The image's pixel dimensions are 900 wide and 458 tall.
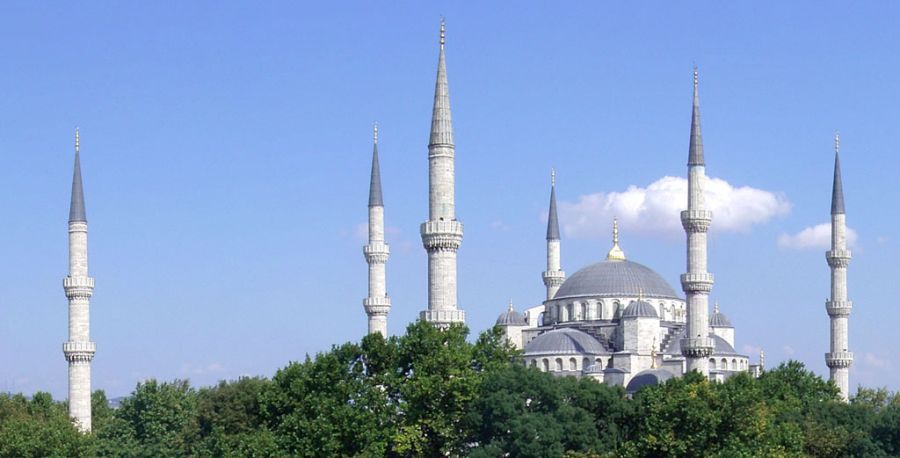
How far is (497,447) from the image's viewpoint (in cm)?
3450

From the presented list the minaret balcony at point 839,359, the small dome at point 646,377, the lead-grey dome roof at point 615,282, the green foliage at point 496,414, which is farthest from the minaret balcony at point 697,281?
the lead-grey dome roof at point 615,282

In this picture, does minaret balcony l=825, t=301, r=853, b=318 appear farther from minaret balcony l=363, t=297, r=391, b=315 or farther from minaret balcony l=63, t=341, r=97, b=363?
minaret balcony l=63, t=341, r=97, b=363

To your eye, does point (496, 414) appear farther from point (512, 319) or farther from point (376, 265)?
point (512, 319)

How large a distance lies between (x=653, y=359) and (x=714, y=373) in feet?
13.5

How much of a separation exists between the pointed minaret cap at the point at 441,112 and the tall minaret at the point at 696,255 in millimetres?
10725

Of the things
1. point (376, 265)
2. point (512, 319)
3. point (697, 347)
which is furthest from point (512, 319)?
point (697, 347)

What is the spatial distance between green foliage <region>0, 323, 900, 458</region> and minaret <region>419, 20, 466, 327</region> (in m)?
4.88

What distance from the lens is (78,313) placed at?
53250 millimetres

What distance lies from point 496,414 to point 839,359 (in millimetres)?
29545

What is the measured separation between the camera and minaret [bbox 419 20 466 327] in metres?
44.1

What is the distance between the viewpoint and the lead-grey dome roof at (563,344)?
238 ft

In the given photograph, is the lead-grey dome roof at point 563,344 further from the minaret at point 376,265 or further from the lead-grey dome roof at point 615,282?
the minaret at point 376,265

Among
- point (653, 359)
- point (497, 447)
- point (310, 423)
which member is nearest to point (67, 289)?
point (310, 423)

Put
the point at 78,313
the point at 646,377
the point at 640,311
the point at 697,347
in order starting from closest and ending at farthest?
1. the point at 697,347
2. the point at 78,313
3. the point at 646,377
4. the point at 640,311
